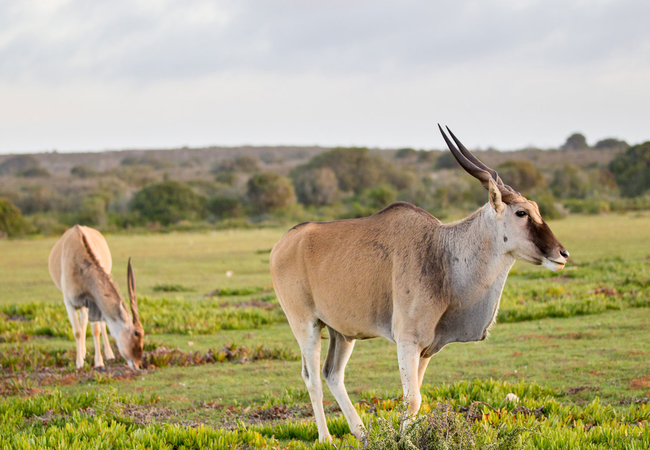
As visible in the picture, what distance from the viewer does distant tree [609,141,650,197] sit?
154ft

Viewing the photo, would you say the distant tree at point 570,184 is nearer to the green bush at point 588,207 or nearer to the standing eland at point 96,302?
→ the green bush at point 588,207

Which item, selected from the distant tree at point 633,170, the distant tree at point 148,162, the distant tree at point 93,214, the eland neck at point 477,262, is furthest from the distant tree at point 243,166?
the eland neck at point 477,262

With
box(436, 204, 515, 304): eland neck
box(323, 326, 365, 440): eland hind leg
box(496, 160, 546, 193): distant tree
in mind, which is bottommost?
box(323, 326, 365, 440): eland hind leg

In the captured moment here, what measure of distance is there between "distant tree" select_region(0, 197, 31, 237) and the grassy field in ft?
68.3

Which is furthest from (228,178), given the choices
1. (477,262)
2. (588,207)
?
(477,262)

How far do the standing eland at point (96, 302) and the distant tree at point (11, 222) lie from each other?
27.3 metres

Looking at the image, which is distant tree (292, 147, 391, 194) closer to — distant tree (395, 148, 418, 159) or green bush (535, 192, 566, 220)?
distant tree (395, 148, 418, 159)

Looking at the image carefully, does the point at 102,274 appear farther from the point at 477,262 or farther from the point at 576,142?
the point at 576,142

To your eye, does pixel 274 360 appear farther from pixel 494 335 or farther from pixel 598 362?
→ pixel 598 362

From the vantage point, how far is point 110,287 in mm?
10219

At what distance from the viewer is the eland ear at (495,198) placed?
502 centimetres

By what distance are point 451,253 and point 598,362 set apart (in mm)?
4198

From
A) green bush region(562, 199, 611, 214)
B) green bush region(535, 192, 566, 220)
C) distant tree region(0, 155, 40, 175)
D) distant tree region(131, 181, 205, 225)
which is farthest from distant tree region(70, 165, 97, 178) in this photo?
green bush region(535, 192, 566, 220)

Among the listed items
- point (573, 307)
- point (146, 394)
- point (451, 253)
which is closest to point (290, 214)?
point (573, 307)
